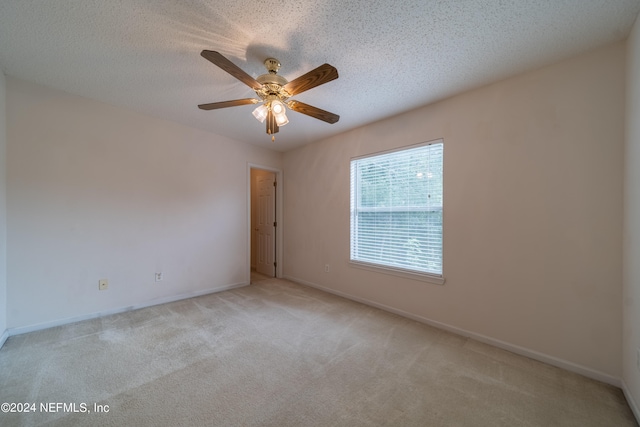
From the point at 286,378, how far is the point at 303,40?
99.4 inches

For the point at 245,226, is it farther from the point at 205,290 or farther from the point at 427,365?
the point at 427,365

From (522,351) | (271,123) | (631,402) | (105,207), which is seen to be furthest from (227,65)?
(631,402)

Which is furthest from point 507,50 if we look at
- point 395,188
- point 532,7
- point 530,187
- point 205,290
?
point 205,290

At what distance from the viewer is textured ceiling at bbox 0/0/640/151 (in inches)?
59.7

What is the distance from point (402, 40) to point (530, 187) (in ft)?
5.42

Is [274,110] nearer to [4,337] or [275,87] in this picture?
[275,87]

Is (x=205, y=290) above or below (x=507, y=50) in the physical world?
below

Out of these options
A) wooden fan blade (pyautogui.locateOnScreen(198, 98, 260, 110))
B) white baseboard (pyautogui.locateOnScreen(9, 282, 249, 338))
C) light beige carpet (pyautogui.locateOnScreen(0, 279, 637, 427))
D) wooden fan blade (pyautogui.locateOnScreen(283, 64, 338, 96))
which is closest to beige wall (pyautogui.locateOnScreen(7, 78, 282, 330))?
white baseboard (pyautogui.locateOnScreen(9, 282, 249, 338))

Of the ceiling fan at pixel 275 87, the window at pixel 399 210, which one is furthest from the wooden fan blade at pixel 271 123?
the window at pixel 399 210

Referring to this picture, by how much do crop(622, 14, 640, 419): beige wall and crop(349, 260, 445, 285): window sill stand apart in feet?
4.10

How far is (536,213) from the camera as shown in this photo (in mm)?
2074

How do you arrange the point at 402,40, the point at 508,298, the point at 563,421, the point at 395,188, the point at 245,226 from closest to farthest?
the point at 563,421 → the point at 402,40 → the point at 508,298 → the point at 395,188 → the point at 245,226

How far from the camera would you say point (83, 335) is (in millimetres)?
2400

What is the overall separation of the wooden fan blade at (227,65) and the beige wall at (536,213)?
6.36 feet
